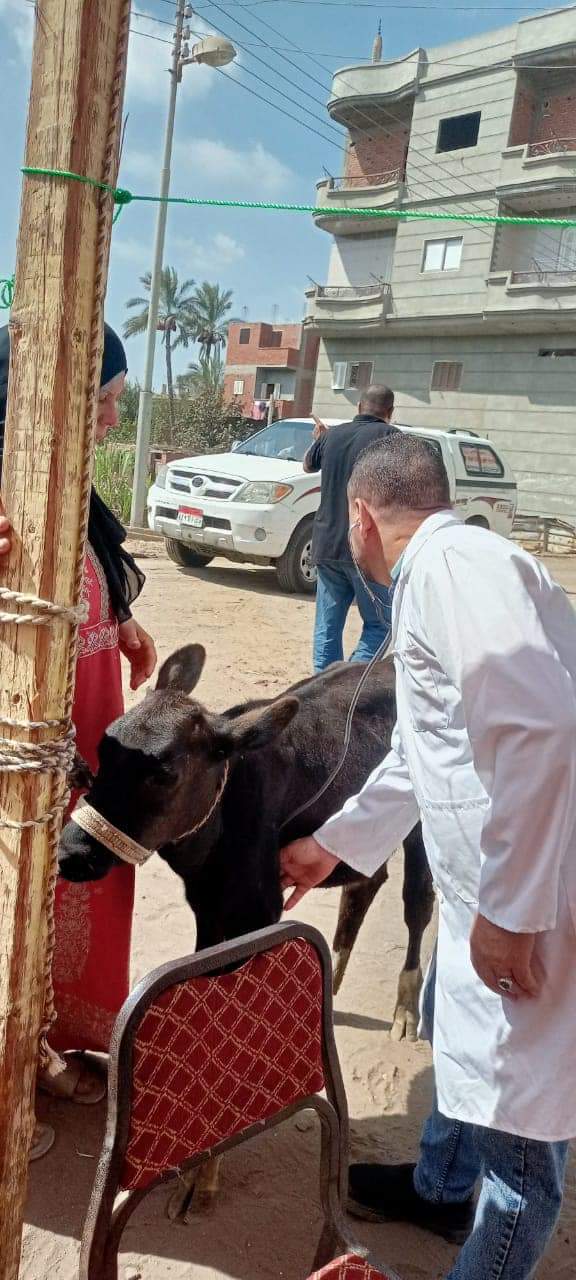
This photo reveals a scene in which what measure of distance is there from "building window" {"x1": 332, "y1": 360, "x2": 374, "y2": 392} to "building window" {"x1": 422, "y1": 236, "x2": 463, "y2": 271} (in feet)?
12.2

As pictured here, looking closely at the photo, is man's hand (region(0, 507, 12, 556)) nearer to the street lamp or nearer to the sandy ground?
the sandy ground

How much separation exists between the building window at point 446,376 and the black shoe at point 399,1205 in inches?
1163

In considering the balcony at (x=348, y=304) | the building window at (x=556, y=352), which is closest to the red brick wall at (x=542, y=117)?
the balcony at (x=348, y=304)

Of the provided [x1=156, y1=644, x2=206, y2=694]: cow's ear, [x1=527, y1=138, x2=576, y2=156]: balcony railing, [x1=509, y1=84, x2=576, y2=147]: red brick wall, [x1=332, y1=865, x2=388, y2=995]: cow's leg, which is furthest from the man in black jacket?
[x1=509, y1=84, x2=576, y2=147]: red brick wall

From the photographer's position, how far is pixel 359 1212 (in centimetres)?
269

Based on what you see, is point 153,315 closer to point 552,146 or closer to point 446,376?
point 446,376

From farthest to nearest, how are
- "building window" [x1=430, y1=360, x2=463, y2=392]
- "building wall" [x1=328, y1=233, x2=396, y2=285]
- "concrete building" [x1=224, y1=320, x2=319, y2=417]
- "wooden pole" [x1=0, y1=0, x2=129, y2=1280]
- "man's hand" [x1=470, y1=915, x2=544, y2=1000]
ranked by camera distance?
"concrete building" [x1=224, y1=320, x2=319, y2=417]
"building wall" [x1=328, y1=233, x2=396, y2=285]
"building window" [x1=430, y1=360, x2=463, y2=392]
"man's hand" [x1=470, y1=915, x2=544, y2=1000]
"wooden pole" [x1=0, y1=0, x2=129, y2=1280]

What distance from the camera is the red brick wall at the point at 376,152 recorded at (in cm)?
3284

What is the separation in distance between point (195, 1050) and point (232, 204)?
2.55 metres

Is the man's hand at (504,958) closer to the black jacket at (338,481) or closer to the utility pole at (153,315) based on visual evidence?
the black jacket at (338,481)

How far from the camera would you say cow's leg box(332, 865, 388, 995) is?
12.8 ft

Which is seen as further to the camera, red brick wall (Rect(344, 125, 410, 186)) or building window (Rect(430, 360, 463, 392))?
red brick wall (Rect(344, 125, 410, 186))

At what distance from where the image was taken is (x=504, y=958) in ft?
5.61

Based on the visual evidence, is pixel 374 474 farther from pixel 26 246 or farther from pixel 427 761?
pixel 26 246
